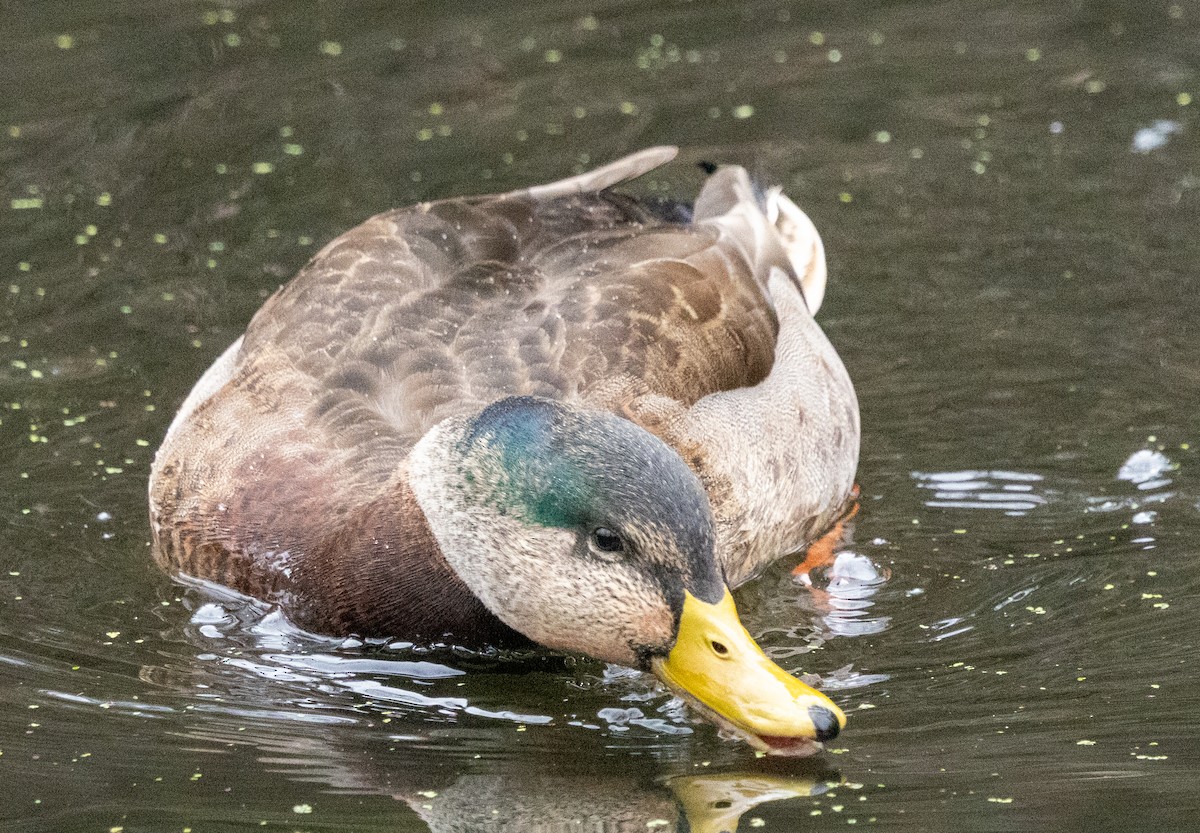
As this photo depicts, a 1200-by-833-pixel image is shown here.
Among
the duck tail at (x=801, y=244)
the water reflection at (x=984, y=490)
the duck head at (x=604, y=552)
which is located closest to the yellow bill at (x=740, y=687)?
the duck head at (x=604, y=552)

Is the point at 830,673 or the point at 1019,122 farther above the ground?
the point at 1019,122

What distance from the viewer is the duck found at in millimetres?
5137

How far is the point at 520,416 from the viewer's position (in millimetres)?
5398

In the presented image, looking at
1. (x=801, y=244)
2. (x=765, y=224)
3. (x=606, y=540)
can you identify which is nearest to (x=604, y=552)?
(x=606, y=540)

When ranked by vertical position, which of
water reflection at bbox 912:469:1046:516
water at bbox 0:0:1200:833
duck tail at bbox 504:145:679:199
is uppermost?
duck tail at bbox 504:145:679:199

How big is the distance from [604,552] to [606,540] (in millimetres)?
38

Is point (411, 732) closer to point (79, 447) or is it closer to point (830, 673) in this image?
point (830, 673)

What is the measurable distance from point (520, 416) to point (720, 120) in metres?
5.03

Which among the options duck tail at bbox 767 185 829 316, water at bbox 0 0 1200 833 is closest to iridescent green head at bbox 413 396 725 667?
water at bbox 0 0 1200 833

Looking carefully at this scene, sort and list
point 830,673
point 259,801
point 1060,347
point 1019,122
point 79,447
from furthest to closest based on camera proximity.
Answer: point 1019,122
point 1060,347
point 79,447
point 830,673
point 259,801

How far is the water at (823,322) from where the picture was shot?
505 centimetres

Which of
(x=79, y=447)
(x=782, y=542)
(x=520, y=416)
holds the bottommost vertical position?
(x=782, y=542)

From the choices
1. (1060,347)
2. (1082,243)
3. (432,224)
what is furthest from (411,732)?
(1082,243)

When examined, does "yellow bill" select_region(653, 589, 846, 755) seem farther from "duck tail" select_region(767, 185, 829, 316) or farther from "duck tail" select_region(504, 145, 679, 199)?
"duck tail" select_region(767, 185, 829, 316)
